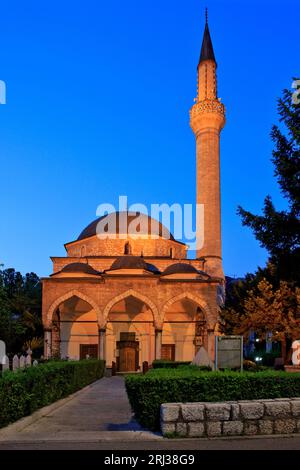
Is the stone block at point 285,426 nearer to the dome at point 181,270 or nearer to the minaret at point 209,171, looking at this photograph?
the dome at point 181,270

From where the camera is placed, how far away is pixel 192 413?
5.73 m

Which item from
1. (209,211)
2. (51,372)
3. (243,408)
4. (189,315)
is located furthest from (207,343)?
(243,408)

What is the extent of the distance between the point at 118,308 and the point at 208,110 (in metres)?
12.4

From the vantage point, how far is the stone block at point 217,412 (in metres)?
5.75

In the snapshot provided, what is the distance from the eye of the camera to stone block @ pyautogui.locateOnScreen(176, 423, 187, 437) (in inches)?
225

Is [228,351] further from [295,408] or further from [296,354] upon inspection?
[296,354]

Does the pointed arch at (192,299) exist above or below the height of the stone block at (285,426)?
above

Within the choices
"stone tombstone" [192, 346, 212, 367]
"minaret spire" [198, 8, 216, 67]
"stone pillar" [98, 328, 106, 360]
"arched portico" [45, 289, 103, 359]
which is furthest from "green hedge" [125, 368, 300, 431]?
"minaret spire" [198, 8, 216, 67]

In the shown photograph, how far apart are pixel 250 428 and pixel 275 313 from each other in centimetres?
749

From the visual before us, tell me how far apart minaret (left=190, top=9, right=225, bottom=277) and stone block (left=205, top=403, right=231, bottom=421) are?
22.8m

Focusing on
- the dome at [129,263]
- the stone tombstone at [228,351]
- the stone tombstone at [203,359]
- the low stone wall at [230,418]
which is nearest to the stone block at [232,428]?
the low stone wall at [230,418]

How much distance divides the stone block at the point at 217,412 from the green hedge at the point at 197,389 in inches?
27.6

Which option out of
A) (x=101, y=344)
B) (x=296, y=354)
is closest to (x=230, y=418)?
(x=296, y=354)
